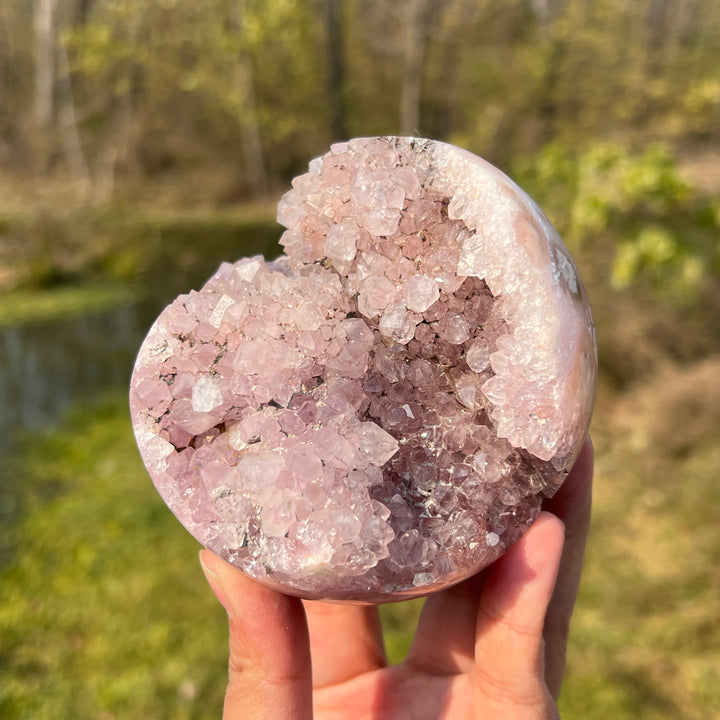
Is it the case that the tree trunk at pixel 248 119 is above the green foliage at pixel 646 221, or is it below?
below

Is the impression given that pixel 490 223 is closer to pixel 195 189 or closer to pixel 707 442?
pixel 707 442

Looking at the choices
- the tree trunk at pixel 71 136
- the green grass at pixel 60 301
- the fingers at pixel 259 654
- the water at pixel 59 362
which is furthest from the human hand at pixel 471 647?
the tree trunk at pixel 71 136

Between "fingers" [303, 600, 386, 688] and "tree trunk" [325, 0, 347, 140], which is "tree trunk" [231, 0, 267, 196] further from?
"fingers" [303, 600, 386, 688]

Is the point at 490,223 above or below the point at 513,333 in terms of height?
above

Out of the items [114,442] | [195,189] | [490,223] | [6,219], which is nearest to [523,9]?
[195,189]

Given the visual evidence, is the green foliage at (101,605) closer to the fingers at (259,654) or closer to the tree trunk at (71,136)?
the fingers at (259,654)

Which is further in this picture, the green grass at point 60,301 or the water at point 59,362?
the green grass at point 60,301

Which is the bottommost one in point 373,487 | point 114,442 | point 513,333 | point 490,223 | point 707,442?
point 114,442
